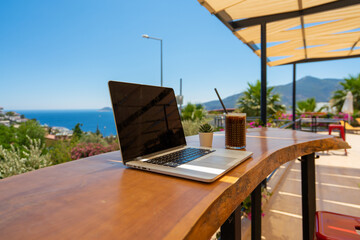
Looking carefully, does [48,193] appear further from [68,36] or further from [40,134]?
[68,36]

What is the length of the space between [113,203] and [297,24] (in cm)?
362

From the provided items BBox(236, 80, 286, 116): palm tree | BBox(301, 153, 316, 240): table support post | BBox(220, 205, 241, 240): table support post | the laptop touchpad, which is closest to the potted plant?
the laptop touchpad

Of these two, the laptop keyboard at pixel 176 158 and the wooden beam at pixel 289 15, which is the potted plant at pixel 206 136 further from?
the wooden beam at pixel 289 15

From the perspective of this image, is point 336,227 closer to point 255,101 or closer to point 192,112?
point 192,112

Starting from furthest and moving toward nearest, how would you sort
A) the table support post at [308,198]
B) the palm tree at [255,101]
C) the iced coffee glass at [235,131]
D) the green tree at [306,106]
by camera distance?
the green tree at [306,106] < the palm tree at [255,101] < the table support post at [308,198] < the iced coffee glass at [235,131]

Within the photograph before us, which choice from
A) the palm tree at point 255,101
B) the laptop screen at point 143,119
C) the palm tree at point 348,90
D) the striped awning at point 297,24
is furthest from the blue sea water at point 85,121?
the palm tree at point 348,90

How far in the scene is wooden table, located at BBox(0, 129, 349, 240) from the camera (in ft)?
1.03

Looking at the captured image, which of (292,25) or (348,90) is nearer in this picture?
(292,25)

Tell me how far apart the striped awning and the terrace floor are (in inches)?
89.5

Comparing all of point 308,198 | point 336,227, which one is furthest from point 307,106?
point 336,227

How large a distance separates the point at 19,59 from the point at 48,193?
A: 4308 centimetres

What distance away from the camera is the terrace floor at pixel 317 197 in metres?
1.94

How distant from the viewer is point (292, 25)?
3061mm

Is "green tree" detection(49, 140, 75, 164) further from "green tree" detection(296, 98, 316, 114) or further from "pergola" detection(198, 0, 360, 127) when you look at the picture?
"green tree" detection(296, 98, 316, 114)
